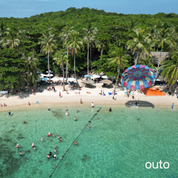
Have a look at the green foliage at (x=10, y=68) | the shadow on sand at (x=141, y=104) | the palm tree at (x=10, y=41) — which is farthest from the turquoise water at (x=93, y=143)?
the palm tree at (x=10, y=41)

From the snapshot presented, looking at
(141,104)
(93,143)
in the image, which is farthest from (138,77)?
(93,143)

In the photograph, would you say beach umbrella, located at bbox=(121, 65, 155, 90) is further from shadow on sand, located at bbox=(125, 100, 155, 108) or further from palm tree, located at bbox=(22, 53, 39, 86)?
palm tree, located at bbox=(22, 53, 39, 86)

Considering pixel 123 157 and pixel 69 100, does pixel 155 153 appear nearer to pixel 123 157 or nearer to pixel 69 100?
pixel 123 157

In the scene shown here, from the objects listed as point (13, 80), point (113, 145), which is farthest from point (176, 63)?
point (13, 80)

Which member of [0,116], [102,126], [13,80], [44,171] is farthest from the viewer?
[13,80]

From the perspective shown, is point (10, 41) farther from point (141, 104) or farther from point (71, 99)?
point (141, 104)

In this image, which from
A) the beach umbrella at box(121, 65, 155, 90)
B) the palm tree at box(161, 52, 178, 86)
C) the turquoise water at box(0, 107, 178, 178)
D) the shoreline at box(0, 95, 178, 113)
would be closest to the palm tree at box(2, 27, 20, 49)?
the shoreline at box(0, 95, 178, 113)
